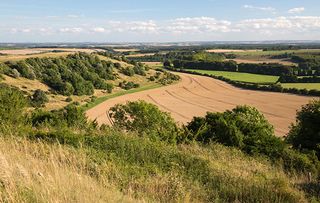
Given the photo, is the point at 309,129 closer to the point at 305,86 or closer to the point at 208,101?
the point at 208,101

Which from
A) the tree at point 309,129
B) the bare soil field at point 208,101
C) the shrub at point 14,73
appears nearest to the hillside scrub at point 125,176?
the tree at point 309,129

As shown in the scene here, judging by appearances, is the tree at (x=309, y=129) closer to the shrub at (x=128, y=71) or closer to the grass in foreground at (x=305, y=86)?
the grass in foreground at (x=305, y=86)

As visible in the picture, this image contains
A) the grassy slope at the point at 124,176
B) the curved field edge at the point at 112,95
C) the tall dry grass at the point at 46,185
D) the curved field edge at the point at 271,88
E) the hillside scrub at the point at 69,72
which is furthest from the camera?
the curved field edge at the point at 271,88

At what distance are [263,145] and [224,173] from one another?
14.2 meters

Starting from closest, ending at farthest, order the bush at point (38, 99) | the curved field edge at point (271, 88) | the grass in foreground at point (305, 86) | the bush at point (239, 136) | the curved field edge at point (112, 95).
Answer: the bush at point (239, 136) < the bush at point (38, 99) < the curved field edge at point (112, 95) < the curved field edge at point (271, 88) < the grass in foreground at point (305, 86)

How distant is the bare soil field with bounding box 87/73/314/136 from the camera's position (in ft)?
221

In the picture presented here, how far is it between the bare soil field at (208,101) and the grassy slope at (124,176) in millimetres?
47941

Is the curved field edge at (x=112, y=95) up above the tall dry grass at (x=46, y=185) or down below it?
below

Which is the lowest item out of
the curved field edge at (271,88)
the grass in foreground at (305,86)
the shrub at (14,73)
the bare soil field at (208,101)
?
the bare soil field at (208,101)

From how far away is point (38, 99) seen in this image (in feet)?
230

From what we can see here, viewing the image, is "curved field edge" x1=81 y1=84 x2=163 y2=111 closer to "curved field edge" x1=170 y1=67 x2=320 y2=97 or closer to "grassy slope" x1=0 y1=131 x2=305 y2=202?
"curved field edge" x1=170 y1=67 x2=320 y2=97

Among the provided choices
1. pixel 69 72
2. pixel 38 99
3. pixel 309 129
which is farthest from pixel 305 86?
pixel 309 129

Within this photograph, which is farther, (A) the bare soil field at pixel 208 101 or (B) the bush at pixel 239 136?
(A) the bare soil field at pixel 208 101

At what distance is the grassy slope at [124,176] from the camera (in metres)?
5.13
